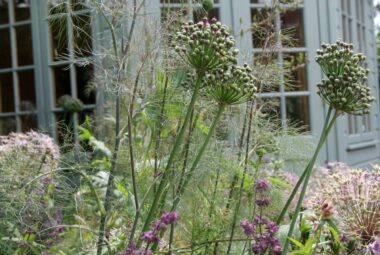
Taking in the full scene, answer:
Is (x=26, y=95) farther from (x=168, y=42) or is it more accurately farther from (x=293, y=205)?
(x=168, y=42)

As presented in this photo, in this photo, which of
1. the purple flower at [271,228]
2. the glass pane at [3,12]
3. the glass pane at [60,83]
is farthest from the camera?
the glass pane at [3,12]

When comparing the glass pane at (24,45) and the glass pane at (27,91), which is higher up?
the glass pane at (24,45)

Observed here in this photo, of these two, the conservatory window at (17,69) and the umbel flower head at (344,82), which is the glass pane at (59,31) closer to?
the conservatory window at (17,69)

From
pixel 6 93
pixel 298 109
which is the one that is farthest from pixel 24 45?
pixel 298 109

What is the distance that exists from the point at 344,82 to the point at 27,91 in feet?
15.4

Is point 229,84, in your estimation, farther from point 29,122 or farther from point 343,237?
point 29,122

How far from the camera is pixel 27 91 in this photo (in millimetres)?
5961

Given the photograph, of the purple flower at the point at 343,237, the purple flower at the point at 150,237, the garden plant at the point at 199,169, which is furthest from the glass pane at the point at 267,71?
the purple flower at the point at 150,237

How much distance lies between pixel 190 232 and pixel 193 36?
723mm

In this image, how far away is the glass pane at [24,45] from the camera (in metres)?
5.94

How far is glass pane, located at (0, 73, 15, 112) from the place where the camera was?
6.07m

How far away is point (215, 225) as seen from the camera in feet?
6.61

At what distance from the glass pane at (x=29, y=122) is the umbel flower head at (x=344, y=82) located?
443cm

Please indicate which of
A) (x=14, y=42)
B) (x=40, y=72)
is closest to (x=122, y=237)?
(x=40, y=72)
